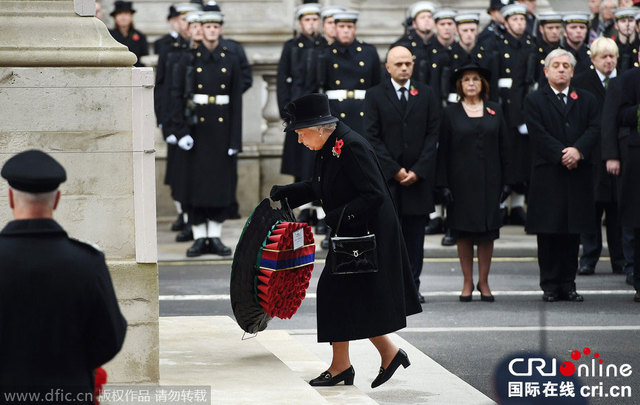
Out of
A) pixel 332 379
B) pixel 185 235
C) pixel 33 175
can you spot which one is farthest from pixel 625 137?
pixel 33 175

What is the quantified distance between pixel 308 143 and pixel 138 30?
31.9 feet

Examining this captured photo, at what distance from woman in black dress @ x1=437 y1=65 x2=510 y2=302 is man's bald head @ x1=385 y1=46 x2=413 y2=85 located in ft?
1.35

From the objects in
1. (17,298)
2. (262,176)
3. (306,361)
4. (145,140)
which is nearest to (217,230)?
(262,176)

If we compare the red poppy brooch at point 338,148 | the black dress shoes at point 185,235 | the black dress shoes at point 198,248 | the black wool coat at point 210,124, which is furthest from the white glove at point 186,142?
the red poppy brooch at point 338,148

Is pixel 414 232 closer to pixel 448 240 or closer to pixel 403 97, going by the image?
pixel 403 97

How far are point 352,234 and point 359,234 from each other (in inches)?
1.6

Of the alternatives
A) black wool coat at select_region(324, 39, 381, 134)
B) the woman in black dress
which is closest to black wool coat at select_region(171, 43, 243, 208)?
black wool coat at select_region(324, 39, 381, 134)

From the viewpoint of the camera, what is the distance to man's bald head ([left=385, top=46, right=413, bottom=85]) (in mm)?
11586

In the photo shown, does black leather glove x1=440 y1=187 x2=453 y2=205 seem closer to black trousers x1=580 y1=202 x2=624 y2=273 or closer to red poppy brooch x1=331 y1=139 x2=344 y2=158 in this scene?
black trousers x1=580 y1=202 x2=624 y2=273

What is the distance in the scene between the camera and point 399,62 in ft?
38.1

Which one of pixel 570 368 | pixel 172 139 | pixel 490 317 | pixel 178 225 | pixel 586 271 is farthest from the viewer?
pixel 178 225

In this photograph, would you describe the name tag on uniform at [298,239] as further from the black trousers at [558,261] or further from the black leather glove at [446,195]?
the black trousers at [558,261]

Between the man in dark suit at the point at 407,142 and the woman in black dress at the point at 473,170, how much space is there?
141mm

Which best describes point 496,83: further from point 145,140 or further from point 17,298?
point 17,298
